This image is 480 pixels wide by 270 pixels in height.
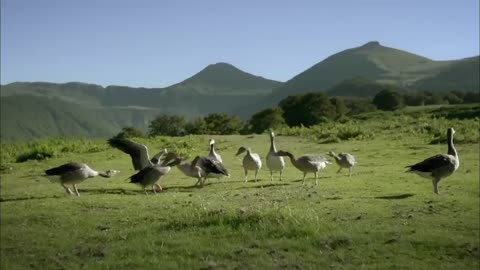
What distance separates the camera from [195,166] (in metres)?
18.3

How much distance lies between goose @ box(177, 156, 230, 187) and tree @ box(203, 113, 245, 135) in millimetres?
34072

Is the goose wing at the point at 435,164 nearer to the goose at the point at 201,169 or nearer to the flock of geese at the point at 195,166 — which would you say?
the flock of geese at the point at 195,166

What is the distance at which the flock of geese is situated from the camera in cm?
1536

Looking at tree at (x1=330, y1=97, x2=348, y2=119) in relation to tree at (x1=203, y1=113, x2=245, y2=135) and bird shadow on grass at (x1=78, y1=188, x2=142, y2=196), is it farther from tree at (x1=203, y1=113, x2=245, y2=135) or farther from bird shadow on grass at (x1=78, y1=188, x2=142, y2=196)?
bird shadow on grass at (x1=78, y1=188, x2=142, y2=196)

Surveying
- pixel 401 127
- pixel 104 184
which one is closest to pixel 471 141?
pixel 401 127

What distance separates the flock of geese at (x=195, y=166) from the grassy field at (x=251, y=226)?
481 millimetres

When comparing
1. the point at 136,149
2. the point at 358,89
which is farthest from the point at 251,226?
the point at 358,89

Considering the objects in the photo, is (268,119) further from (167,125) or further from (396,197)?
(396,197)

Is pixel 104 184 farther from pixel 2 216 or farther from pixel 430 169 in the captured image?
pixel 430 169

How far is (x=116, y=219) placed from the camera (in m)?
13.3

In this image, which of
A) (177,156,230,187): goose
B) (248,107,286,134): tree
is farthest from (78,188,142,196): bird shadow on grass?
(248,107,286,134): tree

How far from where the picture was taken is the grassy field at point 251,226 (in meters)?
10.6

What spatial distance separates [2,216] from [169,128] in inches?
2015

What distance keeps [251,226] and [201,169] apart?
637 cm
